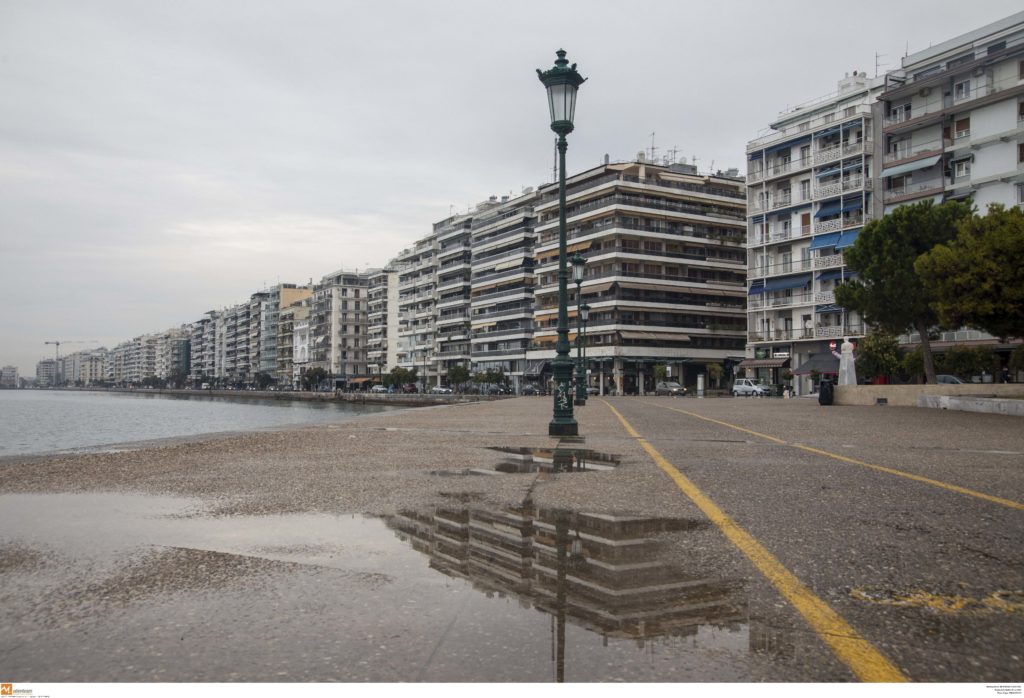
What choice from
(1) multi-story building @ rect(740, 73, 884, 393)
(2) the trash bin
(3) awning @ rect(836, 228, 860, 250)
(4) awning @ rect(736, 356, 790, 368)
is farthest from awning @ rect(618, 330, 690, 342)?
(2) the trash bin

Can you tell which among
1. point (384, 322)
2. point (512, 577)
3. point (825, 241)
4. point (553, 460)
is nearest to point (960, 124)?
point (825, 241)

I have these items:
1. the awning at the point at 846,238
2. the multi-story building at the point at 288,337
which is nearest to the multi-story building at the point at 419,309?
the multi-story building at the point at 288,337

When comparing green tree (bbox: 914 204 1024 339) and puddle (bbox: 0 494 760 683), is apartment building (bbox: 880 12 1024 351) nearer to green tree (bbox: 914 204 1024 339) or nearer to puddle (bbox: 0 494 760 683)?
green tree (bbox: 914 204 1024 339)

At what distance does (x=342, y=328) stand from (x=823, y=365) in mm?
110624

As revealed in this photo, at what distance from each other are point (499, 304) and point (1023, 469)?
94.8 metres

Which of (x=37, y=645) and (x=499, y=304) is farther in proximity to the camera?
(x=499, y=304)

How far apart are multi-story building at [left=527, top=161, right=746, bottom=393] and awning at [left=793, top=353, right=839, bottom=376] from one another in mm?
22853

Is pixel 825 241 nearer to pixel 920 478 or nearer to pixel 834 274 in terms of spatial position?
pixel 834 274

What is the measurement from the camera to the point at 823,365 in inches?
2208

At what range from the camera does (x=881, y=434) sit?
46.5 ft

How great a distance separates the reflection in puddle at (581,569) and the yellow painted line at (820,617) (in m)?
0.24

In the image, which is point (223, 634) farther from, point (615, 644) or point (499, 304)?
point (499, 304)

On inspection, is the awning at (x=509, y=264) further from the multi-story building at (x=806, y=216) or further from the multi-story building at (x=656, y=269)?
the multi-story building at (x=806, y=216)

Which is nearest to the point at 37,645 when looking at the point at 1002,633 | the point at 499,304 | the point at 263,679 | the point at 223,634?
the point at 223,634
